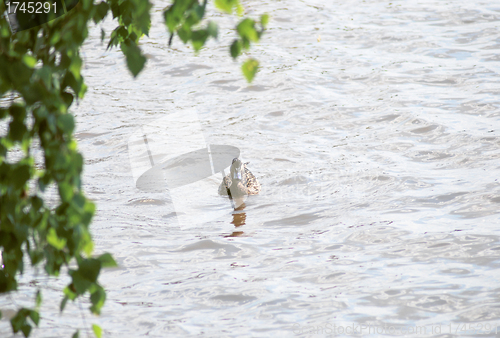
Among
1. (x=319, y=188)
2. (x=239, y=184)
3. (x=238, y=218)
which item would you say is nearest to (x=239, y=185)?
(x=239, y=184)

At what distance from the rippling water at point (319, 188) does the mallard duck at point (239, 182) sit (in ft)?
0.76

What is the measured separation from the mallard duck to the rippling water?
0.76 ft

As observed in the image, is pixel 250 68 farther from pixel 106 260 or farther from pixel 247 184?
pixel 247 184

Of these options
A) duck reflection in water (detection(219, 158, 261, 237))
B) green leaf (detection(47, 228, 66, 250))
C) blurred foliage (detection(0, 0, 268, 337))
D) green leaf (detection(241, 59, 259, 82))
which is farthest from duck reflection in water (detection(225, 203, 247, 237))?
green leaf (detection(241, 59, 259, 82))

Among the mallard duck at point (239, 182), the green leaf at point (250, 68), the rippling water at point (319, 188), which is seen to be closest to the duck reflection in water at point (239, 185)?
the mallard duck at point (239, 182)

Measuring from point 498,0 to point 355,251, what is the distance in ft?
42.2

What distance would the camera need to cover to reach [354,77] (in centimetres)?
1211

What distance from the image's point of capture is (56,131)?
2055mm

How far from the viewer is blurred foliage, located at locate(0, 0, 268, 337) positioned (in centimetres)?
199

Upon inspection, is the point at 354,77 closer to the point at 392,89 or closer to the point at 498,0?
the point at 392,89

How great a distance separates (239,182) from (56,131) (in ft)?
19.4

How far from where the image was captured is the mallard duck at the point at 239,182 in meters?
7.93

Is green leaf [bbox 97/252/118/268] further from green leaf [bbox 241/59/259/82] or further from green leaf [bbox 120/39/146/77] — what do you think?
green leaf [bbox 241/59/259/82]

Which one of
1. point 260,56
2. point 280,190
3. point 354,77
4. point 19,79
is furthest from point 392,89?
point 19,79
